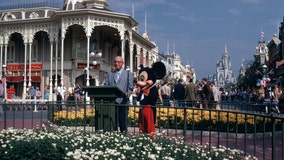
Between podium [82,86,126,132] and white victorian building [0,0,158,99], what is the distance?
2270cm

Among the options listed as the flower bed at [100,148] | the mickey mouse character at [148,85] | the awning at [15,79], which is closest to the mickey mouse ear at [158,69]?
the mickey mouse character at [148,85]

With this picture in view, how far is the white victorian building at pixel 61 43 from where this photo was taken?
30625 mm

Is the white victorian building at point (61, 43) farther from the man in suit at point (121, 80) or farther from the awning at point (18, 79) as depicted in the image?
the man in suit at point (121, 80)

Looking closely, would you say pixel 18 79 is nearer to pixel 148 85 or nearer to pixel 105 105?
pixel 148 85

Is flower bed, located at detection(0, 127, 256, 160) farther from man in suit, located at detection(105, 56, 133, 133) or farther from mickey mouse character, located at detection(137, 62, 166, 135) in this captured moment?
man in suit, located at detection(105, 56, 133, 133)

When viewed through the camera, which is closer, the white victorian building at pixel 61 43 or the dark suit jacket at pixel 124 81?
the dark suit jacket at pixel 124 81

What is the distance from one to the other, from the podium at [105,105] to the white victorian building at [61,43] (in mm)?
22701

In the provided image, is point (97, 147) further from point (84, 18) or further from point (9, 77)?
point (9, 77)

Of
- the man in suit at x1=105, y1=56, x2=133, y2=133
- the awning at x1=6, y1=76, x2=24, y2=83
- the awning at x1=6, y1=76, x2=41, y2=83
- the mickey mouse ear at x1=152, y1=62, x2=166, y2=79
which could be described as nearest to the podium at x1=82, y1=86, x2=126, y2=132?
the man in suit at x1=105, y1=56, x2=133, y2=133

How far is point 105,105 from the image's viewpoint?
274 inches

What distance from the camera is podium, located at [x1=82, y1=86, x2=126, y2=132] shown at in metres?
7.08

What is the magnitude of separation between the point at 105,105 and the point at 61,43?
2618 cm

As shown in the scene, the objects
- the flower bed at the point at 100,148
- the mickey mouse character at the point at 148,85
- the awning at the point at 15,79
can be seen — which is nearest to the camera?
the flower bed at the point at 100,148

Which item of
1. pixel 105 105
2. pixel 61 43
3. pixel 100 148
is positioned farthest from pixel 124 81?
pixel 61 43
